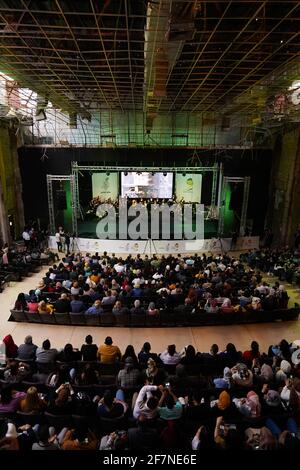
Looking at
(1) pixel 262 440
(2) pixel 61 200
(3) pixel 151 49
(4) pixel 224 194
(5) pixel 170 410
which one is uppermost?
(3) pixel 151 49

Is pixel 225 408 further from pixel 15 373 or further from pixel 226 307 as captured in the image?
pixel 226 307

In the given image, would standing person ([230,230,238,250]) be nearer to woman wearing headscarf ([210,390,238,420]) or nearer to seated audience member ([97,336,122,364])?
seated audience member ([97,336,122,364])

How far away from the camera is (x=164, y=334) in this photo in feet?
29.7

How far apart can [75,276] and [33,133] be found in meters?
10.5

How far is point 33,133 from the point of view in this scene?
1825cm

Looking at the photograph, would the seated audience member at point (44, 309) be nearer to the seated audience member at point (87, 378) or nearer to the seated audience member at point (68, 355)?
the seated audience member at point (68, 355)

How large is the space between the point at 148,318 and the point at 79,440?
489 cm

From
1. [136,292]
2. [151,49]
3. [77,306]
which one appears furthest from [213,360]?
[151,49]

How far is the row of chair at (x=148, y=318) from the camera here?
356 inches

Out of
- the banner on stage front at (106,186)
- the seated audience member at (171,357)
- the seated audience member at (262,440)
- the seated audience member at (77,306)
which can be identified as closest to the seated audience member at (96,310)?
the seated audience member at (77,306)

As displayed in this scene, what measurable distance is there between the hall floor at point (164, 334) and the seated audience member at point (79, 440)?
4.02 m

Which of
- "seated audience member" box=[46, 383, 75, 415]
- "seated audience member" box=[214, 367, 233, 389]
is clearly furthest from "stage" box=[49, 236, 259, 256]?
"seated audience member" box=[46, 383, 75, 415]

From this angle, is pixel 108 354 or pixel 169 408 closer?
pixel 169 408
